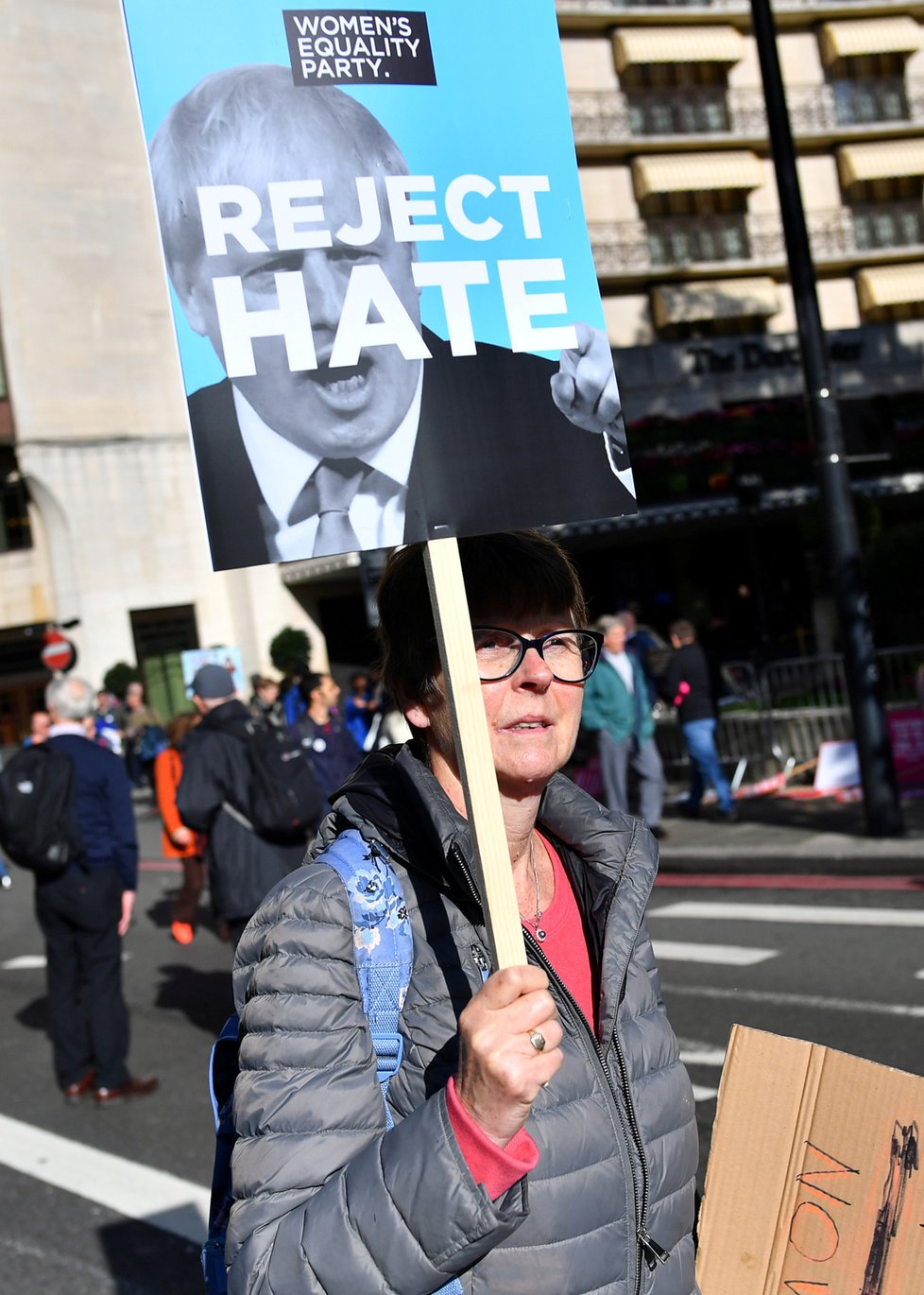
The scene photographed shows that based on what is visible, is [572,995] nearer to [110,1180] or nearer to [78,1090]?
[110,1180]

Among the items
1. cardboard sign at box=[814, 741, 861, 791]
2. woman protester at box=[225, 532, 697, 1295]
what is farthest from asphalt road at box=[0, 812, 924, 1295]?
woman protester at box=[225, 532, 697, 1295]

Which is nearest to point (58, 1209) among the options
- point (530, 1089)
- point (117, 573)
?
point (530, 1089)

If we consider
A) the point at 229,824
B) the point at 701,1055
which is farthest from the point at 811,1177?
the point at 229,824

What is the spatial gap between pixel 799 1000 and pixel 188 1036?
327 centimetres

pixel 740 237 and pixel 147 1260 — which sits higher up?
pixel 740 237

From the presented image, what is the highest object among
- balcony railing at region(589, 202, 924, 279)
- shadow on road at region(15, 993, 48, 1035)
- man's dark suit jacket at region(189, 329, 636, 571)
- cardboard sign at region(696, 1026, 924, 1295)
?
balcony railing at region(589, 202, 924, 279)

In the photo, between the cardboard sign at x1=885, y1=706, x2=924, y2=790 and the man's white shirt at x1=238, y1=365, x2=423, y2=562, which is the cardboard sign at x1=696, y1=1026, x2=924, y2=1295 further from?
the cardboard sign at x1=885, y1=706, x2=924, y2=790

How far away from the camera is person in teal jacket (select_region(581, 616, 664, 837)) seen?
1130 centimetres

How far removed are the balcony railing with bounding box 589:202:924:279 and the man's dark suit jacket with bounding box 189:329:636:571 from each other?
3683 cm

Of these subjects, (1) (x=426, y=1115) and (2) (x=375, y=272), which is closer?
(1) (x=426, y=1115)

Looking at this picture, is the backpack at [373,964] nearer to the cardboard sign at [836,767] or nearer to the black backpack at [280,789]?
the black backpack at [280,789]

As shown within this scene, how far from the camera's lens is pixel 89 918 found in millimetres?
6652

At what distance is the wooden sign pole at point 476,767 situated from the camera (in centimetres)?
166

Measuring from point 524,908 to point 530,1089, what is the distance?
0.54m
